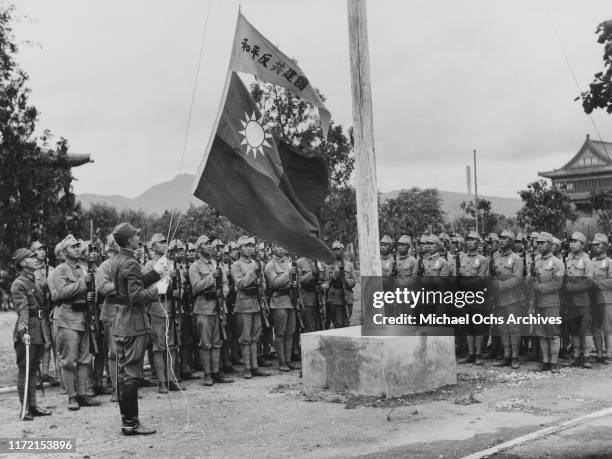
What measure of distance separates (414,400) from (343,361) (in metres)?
0.92

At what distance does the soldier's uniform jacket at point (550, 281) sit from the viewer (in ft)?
35.3

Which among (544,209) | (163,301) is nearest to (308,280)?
(163,301)

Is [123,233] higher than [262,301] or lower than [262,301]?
higher

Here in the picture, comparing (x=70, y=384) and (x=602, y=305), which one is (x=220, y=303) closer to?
(x=70, y=384)

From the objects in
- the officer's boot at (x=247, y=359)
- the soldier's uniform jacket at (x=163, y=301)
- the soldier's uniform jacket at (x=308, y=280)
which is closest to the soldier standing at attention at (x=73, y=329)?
the soldier's uniform jacket at (x=163, y=301)

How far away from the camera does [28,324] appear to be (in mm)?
7961

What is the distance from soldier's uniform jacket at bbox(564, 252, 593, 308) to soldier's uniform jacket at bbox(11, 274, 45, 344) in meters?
7.40

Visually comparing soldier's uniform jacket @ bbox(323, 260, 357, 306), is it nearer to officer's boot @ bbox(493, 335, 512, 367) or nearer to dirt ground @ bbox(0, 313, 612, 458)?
dirt ground @ bbox(0, 313, 612, 458)

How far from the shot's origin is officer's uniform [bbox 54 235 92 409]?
28.8 ft

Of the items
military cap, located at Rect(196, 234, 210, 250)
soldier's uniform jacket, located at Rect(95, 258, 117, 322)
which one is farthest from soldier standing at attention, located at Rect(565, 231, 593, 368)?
soldier's uniform jacket, located at Rect(95, 258, 117, 322)

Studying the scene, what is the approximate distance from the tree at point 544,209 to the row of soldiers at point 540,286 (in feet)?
50.7

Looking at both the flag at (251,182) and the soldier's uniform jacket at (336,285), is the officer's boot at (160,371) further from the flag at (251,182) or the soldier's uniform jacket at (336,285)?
the soldier's uniform jacket at (336,285)

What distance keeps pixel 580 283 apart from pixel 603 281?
0.34 m

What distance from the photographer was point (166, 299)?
10.1 meters
